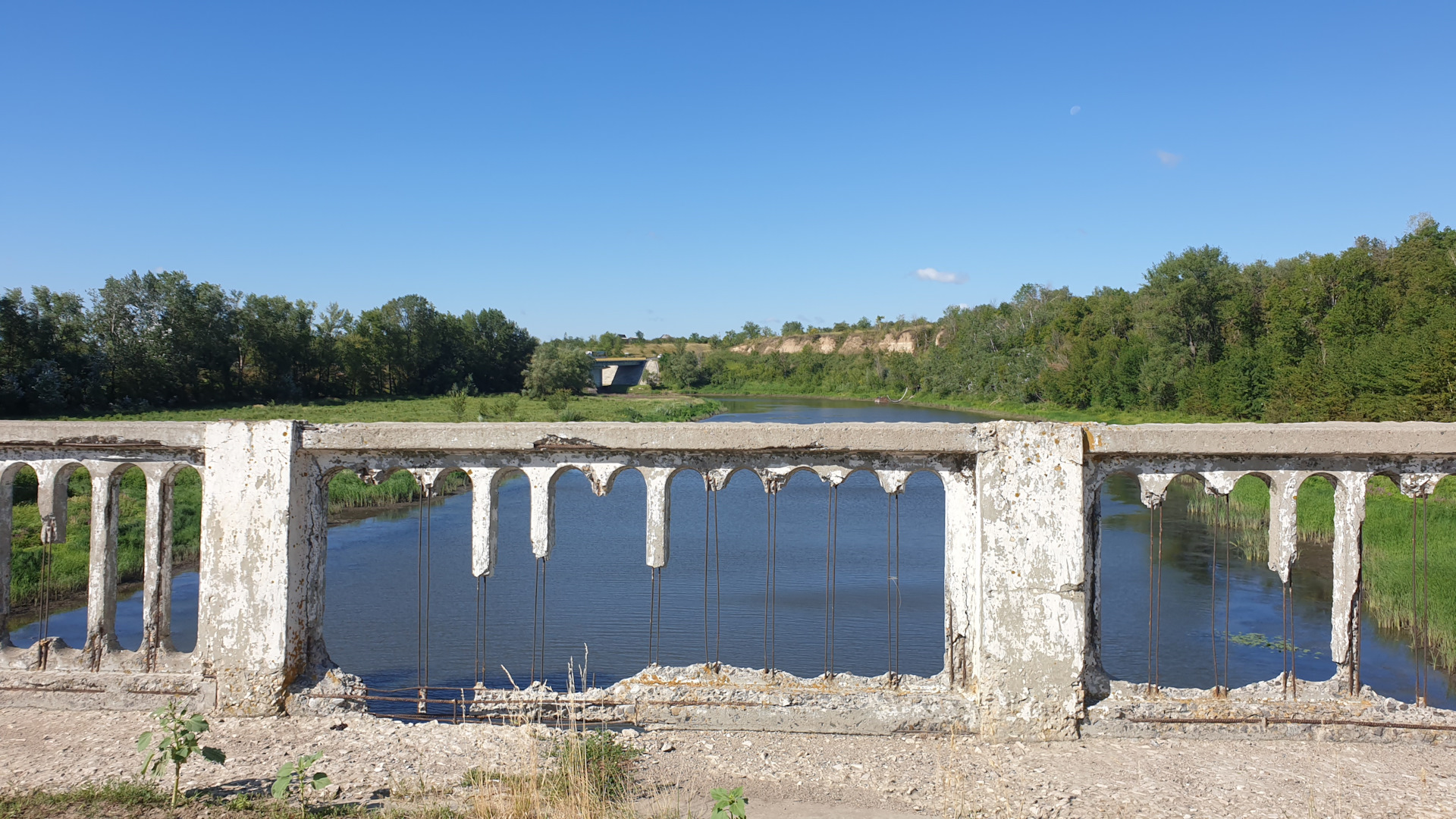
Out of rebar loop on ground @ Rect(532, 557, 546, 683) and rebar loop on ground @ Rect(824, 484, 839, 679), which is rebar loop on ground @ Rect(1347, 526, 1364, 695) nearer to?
rebar loop on ground @ Rect(824, 484, 839, 679)

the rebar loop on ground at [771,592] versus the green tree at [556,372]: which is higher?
the green tree at [556,372]

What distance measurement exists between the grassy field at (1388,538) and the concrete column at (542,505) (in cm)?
942

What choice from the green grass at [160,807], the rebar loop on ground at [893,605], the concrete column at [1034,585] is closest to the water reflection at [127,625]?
the green grass at [160,807]

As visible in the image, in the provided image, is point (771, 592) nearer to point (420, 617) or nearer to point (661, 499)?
point (420, 617)

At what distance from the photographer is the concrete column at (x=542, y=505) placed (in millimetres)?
4223

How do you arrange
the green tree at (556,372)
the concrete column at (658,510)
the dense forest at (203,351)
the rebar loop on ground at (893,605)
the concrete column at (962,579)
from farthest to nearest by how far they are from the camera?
the green tree at (556,372)
the dense forest at (203,351)
the rebar loop on ground at (893,605)
the concrete column at (658,510)
the concrete column at (962,579)

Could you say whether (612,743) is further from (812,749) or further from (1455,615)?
(1455,615)

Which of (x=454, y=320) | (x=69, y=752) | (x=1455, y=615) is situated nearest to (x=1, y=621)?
(x=69, y=752)

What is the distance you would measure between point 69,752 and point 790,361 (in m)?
113

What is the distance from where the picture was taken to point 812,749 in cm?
384

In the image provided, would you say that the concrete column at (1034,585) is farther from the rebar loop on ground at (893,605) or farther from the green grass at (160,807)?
the green grass at (160,807)

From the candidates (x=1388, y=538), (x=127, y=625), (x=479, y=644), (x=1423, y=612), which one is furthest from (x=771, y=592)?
(x=1388, y=538)

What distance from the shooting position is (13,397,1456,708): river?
1034cm

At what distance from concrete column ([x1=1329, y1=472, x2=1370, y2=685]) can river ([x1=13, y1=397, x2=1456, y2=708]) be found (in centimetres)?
292
